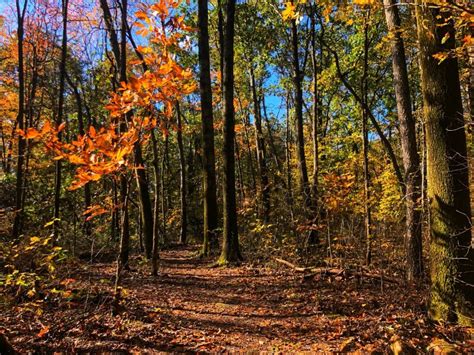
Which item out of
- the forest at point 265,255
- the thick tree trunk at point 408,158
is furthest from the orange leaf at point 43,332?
the thick tree trunk at point 408,158

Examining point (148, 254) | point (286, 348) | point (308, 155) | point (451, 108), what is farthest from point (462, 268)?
point (308, 155)

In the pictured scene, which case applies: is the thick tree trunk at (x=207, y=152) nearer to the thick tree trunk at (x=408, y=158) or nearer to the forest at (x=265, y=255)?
the forest at (x=265, y=255)

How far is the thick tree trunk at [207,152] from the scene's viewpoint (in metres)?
9.29

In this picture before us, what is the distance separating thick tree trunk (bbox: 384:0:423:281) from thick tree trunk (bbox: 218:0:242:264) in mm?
3650

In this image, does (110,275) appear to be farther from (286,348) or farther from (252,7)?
(252,7)

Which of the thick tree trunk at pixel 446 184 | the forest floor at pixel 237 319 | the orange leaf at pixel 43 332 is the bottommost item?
the forest floor at pixel 237 319

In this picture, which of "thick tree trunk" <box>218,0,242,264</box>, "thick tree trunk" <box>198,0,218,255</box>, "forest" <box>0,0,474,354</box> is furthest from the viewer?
"thick tree trunk" <box>198,0,218,255</box>

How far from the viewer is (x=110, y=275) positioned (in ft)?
24.1

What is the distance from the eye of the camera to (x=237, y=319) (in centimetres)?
477

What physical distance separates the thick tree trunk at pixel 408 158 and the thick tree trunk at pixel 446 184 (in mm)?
1513

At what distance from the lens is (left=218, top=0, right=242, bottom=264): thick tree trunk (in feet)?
26.0

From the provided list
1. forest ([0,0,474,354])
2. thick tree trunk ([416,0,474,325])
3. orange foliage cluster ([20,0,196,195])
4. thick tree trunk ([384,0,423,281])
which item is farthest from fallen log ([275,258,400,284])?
orange foliage cluster ([20,0,196,195])

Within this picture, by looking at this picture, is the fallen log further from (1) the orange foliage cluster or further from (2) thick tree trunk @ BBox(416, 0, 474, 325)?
(1) the orange foliage cluster

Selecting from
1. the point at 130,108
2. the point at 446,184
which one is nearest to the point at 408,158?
the point at 446,184
